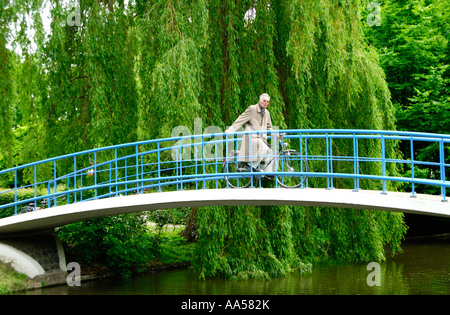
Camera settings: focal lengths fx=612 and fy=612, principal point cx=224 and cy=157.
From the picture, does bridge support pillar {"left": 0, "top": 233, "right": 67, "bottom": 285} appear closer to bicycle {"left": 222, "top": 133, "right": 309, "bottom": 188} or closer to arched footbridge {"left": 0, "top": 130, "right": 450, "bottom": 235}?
arched footbridge {"left": 0, "top": 130, "right": 450, "bottom": 235}

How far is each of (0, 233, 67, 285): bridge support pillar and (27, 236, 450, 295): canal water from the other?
450 millimetres

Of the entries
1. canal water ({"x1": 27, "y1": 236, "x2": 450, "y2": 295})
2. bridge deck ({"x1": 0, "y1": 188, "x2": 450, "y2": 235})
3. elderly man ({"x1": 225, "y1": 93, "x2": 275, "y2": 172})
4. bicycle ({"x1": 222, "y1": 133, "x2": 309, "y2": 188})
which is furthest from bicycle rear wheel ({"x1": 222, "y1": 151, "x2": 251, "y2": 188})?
canal water ({"x1": 27, "y1": 236, "x2": 450, "y2": 295})

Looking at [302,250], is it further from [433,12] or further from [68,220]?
[433,12]

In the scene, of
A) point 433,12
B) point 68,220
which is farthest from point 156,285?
point 433,12

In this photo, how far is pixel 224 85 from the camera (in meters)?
13.2

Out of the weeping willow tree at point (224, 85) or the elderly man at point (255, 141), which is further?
the weeping willow tree at point (224, 85)

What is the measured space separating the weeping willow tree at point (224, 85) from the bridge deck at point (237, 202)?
1615 millimetres

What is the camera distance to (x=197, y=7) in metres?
12.5

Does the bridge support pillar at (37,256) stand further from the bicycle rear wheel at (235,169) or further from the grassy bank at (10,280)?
the bicycle rear wheel at (235,169)

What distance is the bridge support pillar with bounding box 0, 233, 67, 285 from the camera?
13.5 meters

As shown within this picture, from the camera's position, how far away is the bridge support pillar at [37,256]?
13.5 m

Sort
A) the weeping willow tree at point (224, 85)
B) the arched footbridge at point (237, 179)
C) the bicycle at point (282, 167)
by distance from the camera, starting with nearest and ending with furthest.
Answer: the arched footbridge at point (237, 179), the bicycle at point (282, 167), the weeping willow tree at point (224, 85)

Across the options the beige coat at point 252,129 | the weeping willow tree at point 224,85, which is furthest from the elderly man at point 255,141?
the weeping willow tree at point 224,85
